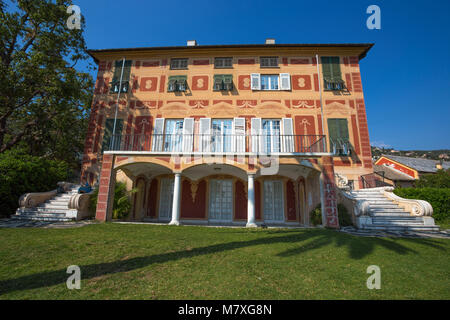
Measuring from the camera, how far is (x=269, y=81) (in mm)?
13164

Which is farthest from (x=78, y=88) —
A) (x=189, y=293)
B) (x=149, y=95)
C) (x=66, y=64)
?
(x=189, y=293)

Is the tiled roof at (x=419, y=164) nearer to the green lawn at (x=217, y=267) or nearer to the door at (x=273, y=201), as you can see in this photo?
the door at (x=273, y=201)

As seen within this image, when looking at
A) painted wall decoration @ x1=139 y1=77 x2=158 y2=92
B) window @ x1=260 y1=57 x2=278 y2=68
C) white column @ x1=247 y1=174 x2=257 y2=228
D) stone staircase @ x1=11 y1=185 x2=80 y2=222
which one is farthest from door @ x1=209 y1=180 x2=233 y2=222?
window @ x1=260 y1=57 x2=278 y2=68

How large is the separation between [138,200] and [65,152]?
8173 millimetres

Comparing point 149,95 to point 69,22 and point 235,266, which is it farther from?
point 235,266

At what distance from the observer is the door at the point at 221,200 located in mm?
11914

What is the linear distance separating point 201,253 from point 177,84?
11.2m

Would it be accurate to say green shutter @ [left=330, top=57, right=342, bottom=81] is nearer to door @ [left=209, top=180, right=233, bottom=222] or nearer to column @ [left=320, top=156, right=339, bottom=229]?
column @ [left=320, top=156, right=339, bottom=229]

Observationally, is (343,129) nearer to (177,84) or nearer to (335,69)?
(335,69)

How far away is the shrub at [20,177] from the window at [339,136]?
15012 millimetres

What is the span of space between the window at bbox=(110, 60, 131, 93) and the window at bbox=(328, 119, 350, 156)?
12.6m

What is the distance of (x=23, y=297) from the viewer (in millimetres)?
2588

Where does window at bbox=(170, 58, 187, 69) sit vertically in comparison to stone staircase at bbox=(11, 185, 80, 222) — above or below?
above

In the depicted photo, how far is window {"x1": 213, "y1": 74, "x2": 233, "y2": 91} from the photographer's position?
42.2 feet
